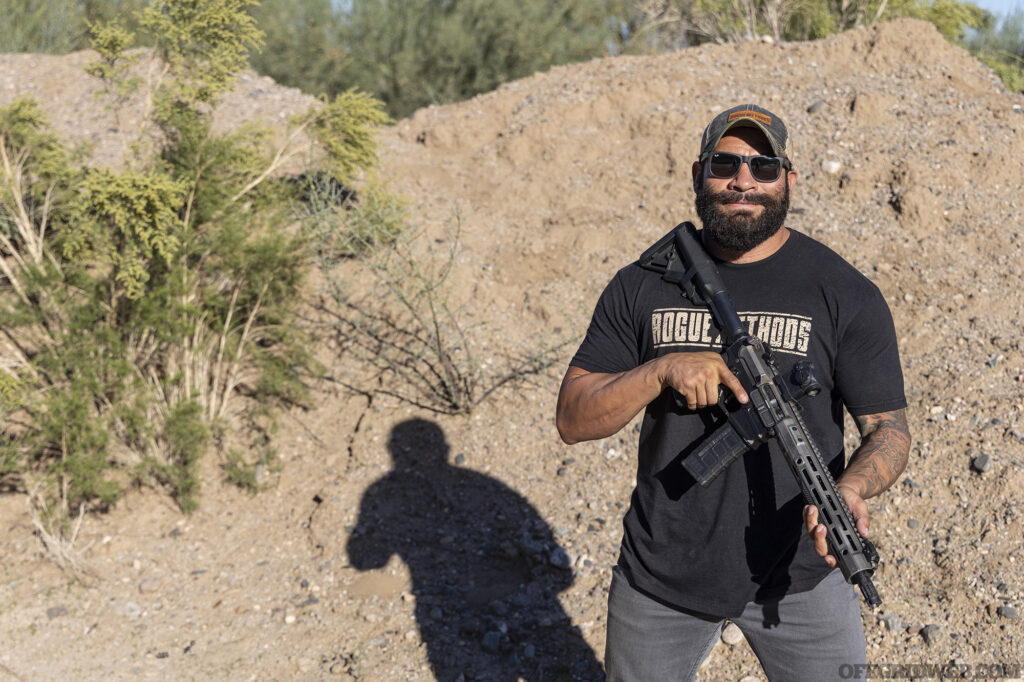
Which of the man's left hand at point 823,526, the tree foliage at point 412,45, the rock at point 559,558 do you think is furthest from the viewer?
the tree foliage at point 412,45

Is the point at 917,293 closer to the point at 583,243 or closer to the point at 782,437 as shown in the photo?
Result: the point at 583,243

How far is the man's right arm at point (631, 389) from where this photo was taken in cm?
193

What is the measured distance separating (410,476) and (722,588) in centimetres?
319

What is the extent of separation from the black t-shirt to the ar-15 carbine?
6 cm

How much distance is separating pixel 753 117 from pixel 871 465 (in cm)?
90

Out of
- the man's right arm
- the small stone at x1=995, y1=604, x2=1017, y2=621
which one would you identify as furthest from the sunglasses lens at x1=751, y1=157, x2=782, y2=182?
the small stone at x1=995, y1=604, x2=1017, y2=621

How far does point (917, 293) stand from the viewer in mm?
5461

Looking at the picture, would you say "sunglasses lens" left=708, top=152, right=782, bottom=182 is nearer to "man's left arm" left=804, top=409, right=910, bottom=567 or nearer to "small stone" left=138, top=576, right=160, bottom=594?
"man's left arm" left=804, top=409, right=910, bottom=567

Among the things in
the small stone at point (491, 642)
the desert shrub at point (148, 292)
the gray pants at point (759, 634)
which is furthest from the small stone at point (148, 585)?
the gray pants at point (759, 634)

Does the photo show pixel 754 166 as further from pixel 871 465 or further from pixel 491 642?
pixel 491 642

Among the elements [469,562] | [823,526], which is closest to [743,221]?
[823,526]

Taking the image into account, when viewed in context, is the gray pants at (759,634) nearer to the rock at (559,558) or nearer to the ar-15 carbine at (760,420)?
the ar-15 carbine at (760,420)

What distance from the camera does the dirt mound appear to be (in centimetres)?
391

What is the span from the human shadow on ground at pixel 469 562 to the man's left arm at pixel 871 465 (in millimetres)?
2078
